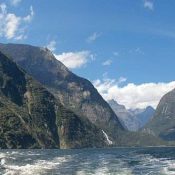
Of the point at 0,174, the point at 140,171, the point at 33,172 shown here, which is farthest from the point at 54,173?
the point at 140,171

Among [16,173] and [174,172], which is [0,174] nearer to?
[16,173]

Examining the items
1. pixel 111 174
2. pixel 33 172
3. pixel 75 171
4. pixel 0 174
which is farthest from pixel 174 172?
pixel 0 174

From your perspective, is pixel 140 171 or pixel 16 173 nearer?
pixel 16 173

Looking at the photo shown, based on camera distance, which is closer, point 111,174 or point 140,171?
point 111,174

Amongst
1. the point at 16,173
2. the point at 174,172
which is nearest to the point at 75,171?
the point at 16,173

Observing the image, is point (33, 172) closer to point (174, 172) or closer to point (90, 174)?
point (90, 174)

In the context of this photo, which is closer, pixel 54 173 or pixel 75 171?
pixel 54 173

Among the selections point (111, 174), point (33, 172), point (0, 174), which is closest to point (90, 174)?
point (111, 174)

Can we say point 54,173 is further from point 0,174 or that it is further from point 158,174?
point 158,174
